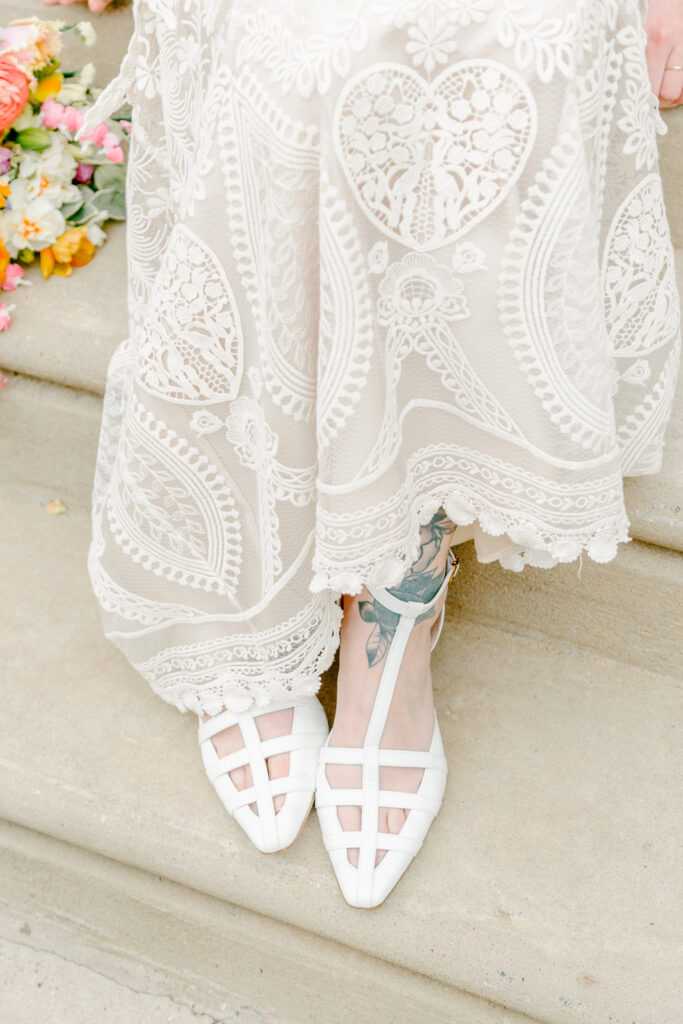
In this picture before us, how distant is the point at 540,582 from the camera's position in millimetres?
1109

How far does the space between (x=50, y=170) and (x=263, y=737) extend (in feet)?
2.81

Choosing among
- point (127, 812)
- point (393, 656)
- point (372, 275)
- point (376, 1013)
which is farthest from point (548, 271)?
point (376, 1013)

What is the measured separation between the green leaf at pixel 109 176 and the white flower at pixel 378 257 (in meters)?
0.82

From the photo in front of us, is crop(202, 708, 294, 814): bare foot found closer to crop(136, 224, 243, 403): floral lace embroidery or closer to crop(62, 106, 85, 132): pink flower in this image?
crop(136, 224, 243, 403): floral lace embroidery

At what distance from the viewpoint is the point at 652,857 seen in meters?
0.95

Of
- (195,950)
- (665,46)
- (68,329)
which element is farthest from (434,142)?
(195,950)

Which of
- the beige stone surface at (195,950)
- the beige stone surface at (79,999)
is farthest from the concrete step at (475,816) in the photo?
the beige stone surface at (79,999)

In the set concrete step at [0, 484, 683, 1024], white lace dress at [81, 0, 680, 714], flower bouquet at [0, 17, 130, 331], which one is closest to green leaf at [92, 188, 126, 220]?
flower bouquet at [0, 17, 130, 331]

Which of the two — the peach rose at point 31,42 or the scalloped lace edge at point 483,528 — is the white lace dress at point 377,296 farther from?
the peach rose at point 31,42

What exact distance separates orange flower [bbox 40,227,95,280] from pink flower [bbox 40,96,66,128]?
0.48 feet

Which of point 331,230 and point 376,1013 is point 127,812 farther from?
point 331,230

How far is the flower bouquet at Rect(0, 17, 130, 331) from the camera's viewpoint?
1.23 meters

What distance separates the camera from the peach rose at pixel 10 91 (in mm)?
1171

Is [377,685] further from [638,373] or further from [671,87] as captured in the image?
[671,87]
